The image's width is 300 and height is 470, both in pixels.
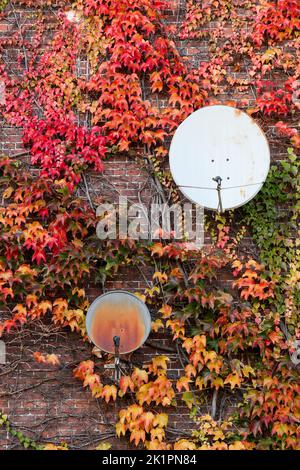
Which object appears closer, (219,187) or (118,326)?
(118,326)

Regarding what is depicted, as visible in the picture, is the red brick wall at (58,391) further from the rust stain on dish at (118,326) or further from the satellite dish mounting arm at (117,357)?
the rust stain on dish at (118,326)

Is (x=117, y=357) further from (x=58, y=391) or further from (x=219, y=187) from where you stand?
(x=219, y=187)


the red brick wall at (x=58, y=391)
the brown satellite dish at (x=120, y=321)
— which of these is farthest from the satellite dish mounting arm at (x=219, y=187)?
the brown satellite dish at (x=120, y=321)

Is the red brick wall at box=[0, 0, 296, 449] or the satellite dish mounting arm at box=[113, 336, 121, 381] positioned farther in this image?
the red brick wall at box=[0, 0, 296, 449]

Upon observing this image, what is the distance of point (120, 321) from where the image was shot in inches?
213

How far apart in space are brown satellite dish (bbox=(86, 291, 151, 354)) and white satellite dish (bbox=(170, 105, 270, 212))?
976mm

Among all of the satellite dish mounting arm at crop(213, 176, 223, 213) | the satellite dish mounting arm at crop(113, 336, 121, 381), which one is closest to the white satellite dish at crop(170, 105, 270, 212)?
the satellite dish mounting arm at crop(213, 176, 223, 213)

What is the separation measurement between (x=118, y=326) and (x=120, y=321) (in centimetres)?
4

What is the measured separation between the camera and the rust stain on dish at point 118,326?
212 inches

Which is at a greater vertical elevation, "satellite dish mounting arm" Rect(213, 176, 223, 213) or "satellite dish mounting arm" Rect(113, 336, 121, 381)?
"satellite dish mounting arm" Rect(213, 176, 223, 213)

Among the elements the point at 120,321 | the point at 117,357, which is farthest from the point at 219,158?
the point at 117,357

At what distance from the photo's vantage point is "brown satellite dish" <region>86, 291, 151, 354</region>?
5.39 m

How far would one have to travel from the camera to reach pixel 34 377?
579 cm

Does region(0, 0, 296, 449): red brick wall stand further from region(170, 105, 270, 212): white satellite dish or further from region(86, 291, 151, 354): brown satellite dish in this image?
region(170, 105, 270, 212): white satellite dish
